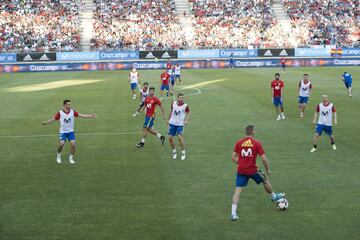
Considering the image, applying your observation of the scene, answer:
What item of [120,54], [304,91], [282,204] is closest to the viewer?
[282,204]

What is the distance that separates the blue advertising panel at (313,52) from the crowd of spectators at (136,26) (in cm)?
1516

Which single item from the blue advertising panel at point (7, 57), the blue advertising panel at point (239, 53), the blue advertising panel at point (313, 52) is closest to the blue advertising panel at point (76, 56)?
the blue advertising panel at point (7, 57)

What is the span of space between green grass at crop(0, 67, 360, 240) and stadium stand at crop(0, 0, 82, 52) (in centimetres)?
3926

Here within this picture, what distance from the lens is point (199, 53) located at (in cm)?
6850

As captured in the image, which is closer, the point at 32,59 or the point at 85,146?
the point at 85,146

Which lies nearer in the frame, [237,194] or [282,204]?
[237,194]

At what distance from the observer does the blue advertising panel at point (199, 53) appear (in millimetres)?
67750

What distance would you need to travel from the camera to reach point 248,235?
444 inches

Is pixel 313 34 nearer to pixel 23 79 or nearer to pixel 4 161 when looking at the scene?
pixel 23 79

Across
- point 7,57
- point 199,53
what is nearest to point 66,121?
point 7,57

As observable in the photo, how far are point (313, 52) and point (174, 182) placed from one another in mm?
58500

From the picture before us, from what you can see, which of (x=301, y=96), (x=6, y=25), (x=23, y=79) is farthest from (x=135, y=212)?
(x=6, y=25)

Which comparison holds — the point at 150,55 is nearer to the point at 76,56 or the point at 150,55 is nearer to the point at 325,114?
the point at 76,56

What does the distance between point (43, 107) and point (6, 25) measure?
4066cm
